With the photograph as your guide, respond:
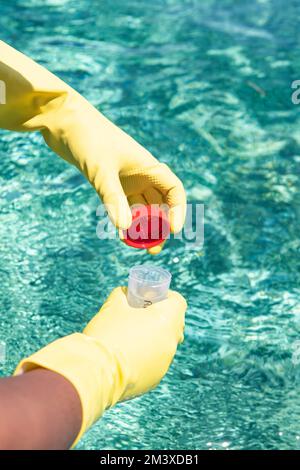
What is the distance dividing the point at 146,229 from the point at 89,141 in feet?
1.02

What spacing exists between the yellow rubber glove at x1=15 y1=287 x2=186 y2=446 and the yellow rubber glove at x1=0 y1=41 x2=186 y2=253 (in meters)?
0.21

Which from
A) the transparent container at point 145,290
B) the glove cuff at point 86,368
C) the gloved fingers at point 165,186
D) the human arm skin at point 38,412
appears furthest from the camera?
the gloved fingers at point 165,186

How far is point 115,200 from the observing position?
6.06 feet

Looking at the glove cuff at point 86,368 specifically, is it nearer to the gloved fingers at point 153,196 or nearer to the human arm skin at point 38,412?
the human arm skin at point 38,412

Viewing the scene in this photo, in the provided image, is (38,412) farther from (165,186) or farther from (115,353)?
(165,186)

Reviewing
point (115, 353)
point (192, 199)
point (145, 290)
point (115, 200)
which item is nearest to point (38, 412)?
point (115, 353)

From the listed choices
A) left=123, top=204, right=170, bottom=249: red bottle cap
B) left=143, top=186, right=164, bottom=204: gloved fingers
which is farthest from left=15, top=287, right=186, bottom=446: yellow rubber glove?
left=143, top=186, right=164, bottom=204: gloved fingers

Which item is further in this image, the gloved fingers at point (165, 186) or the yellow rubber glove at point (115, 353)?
the gloved fingers at point (165, 186)

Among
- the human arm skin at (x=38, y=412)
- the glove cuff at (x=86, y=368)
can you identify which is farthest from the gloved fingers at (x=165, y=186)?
the human arm skin at (x=38, y=412)

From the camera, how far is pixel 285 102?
361 centimetres

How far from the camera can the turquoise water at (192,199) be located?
2.32 meters

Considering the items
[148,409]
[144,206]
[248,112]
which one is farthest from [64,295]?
[248,112]

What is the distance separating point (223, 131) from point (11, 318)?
1301 mm

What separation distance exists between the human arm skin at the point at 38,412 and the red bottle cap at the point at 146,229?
54 centimetres
